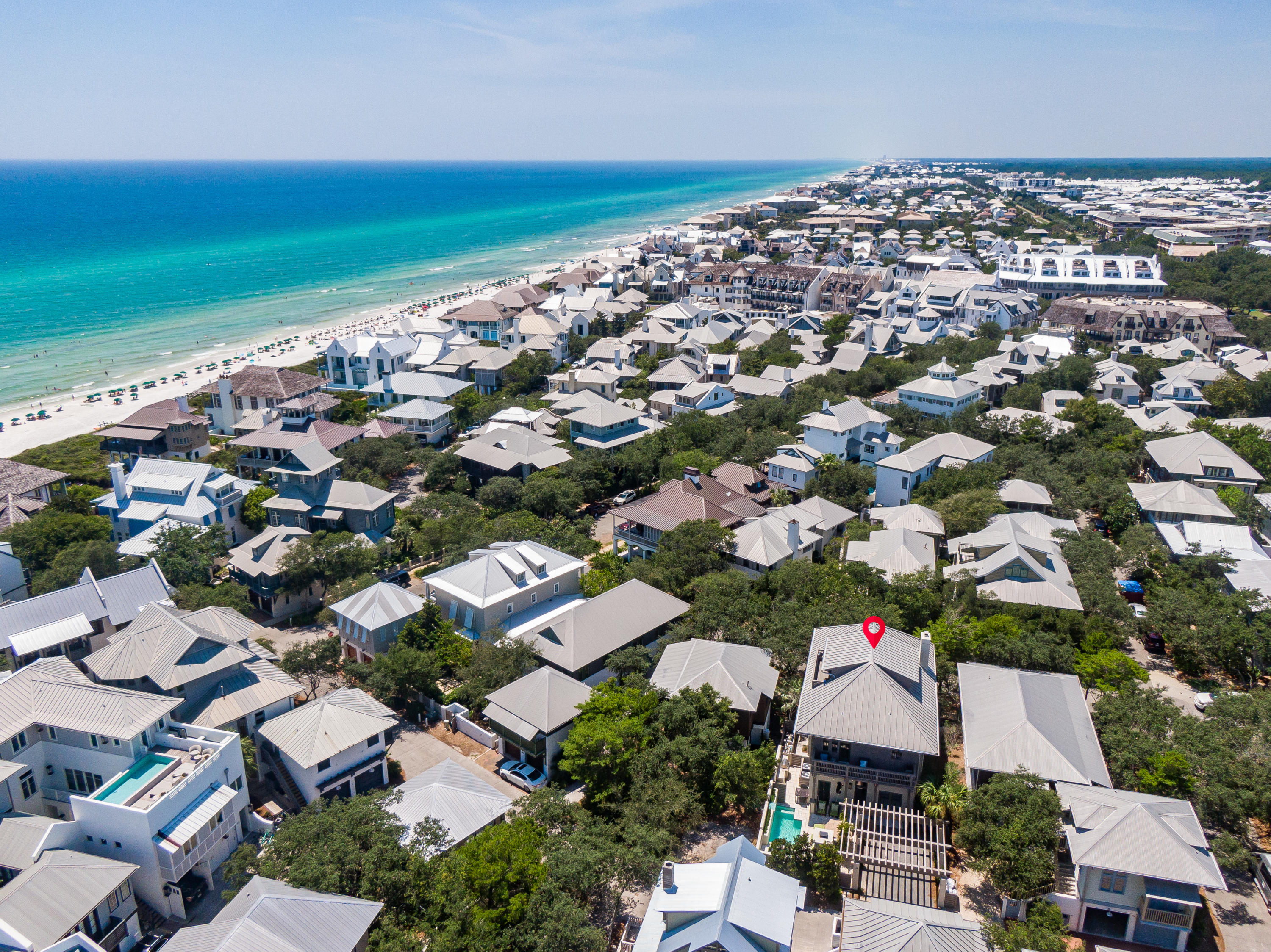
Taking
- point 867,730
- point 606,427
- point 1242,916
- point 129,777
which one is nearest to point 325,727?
point 129,777

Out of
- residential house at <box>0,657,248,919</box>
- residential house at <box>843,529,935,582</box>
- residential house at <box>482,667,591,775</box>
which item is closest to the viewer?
residential house at <box>0,657,248,919</box>

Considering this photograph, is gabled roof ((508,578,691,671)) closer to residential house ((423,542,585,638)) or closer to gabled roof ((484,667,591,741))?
residential house ((423,542,585,638))

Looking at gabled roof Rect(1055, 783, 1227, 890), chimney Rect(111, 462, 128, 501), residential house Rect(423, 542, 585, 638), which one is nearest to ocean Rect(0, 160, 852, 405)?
chimney Rect(111, 462, 128, 501)

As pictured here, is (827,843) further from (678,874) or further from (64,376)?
(64,376)

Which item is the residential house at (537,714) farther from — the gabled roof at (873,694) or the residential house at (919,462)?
the residential house at (919,462)

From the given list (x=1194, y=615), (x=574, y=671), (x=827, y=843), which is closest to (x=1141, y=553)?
(x=1194, y=615)

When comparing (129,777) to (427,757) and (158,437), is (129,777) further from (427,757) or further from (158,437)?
(158,437)
